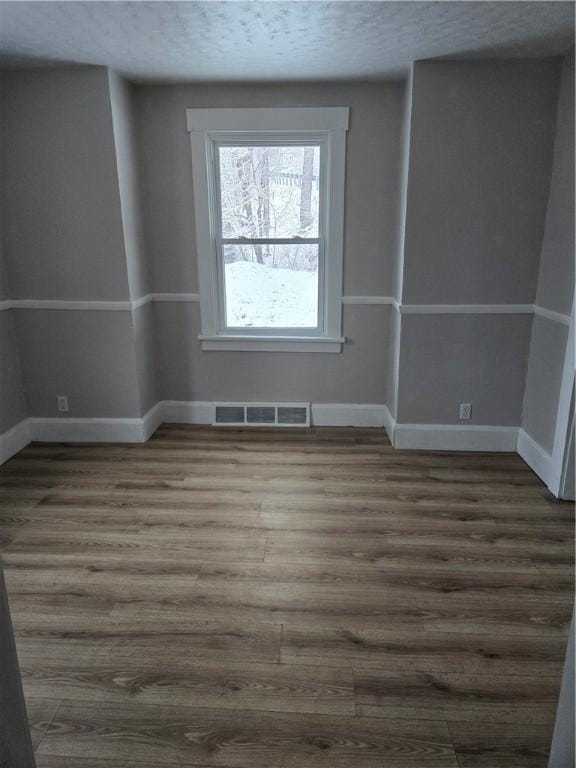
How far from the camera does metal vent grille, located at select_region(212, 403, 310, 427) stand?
4.03 m

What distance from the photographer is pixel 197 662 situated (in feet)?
6.23

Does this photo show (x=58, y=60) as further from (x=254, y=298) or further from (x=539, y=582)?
(x=539, y=582)

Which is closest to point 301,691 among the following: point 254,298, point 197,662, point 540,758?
point 197,662

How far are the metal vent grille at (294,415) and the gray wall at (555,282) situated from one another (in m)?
1.58

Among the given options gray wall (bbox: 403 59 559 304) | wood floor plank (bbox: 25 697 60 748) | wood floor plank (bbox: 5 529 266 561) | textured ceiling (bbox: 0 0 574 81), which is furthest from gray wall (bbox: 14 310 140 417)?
wood floor plank (bbox: 25 697 60 748)

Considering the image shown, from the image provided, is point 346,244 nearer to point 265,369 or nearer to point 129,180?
point 265,369

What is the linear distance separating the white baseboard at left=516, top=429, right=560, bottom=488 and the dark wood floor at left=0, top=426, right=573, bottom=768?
2.9 inches

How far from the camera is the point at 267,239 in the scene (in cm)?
375

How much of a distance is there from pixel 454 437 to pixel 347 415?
0.81 m

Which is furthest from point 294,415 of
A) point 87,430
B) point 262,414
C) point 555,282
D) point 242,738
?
point 242,738

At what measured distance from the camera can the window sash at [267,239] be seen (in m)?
3.58

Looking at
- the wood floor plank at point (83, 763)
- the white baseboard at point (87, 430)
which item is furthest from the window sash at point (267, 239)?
the wood floor plank at point (83, 763)

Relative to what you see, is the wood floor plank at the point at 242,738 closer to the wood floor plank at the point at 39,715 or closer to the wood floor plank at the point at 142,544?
the wood floor plank at the point at 39,715

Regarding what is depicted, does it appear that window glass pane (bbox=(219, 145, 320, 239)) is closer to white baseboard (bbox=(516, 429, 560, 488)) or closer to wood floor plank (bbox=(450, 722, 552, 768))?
white baseboard (bbox=(516, 429, 560, 488))
